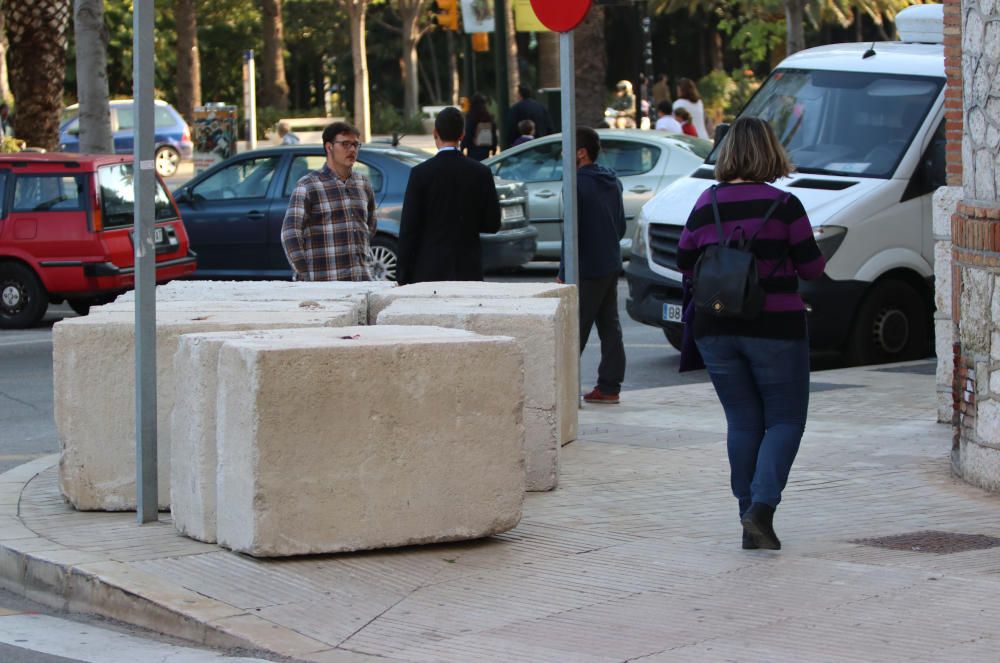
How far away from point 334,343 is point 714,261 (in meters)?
1.46

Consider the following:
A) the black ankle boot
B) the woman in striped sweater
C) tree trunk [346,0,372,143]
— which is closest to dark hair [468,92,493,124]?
the woman in striped sweater

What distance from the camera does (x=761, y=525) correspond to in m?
6.69

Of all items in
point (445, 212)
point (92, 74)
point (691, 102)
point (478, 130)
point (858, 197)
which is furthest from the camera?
point (691, 102)

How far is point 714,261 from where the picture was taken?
659 centimetres

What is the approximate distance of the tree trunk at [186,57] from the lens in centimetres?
4412

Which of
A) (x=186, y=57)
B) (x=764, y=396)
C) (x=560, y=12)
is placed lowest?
(x=764, y=396)

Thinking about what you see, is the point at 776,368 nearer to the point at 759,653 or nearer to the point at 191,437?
the point at 759,653

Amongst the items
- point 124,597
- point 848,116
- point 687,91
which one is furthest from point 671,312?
point 687,91

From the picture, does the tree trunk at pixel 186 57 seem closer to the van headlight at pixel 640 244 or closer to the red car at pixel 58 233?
the red car at pixel 58 233

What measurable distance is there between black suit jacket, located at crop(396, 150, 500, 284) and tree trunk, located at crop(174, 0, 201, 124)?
34978 mm

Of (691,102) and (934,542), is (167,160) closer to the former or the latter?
(691,102)

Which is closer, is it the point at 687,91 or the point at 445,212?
the point at 445,212

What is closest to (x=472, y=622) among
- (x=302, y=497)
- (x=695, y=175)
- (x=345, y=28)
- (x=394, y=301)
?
(x=302, y=497)

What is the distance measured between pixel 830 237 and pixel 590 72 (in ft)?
49.9
